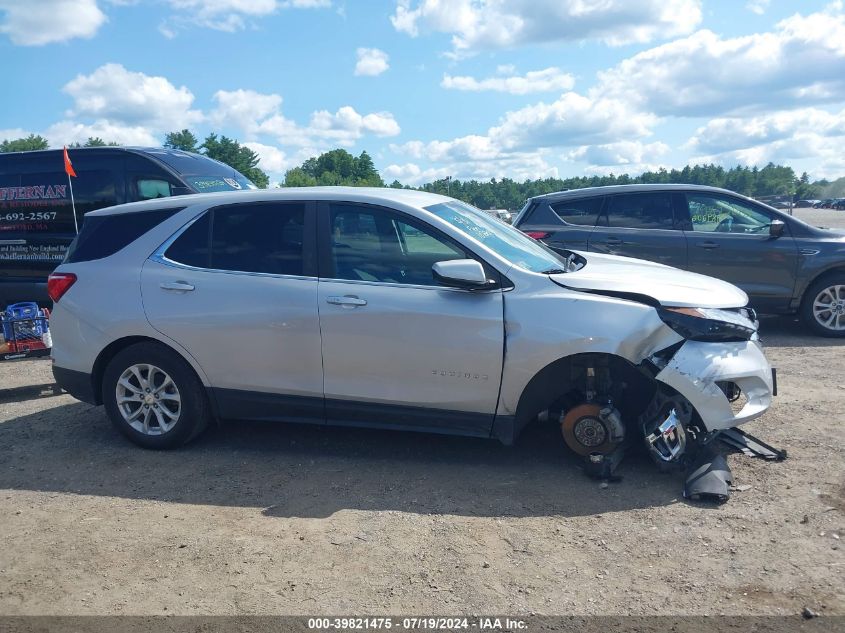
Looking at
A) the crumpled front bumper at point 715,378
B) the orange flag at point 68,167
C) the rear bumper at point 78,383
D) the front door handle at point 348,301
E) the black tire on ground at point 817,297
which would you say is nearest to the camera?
the crumpled front bumper at point 715,378

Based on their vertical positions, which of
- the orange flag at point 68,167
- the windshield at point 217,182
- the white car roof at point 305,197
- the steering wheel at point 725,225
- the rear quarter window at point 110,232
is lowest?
the steering wheel at point 725,225

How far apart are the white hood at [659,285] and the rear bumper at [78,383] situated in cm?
349

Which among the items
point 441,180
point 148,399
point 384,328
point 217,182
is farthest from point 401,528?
point 441,180

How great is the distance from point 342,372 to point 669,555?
2311 millimetres

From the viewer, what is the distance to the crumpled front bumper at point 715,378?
4.43 metres

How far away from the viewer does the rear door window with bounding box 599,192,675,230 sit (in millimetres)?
9367

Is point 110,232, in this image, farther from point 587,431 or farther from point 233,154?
point 233,154

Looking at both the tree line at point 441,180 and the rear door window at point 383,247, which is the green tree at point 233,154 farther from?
the rear door window at point 383,247

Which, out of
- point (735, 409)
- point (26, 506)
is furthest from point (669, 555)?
point (26, 506)

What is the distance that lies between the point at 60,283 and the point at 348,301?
2369 mm

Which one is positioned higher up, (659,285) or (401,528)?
(659,285)

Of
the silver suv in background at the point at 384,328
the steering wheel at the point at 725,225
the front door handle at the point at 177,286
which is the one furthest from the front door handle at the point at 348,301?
the steering wheel at the point at 725,225

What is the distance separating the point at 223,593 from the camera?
11.4 feet

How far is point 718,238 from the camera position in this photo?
30.0ft
